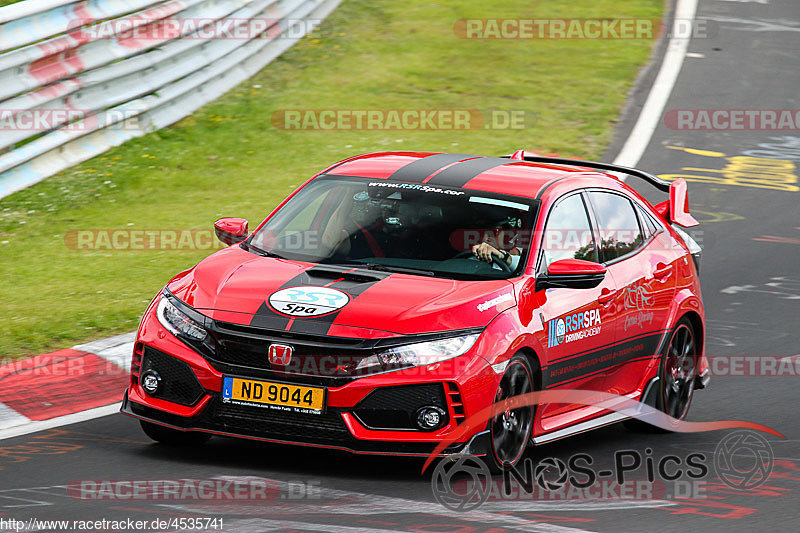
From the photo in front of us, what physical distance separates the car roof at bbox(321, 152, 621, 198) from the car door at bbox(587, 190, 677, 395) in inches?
8.5

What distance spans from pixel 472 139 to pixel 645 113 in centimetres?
273

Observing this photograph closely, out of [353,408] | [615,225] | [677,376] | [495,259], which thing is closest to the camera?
[353,408]

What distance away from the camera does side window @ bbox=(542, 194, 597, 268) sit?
24.5 ft

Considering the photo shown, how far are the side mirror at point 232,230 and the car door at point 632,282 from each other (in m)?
2.06

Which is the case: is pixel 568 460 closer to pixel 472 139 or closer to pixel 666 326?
pixel 666 326

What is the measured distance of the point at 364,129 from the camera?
1630cm

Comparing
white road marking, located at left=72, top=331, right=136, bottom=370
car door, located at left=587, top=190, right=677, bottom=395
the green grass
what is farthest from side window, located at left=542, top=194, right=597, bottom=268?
the green grass

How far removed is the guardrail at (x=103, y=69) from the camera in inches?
482

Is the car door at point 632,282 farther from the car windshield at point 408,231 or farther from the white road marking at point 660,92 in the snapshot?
the white road marking at point 660,92

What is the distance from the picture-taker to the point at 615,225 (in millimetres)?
8172

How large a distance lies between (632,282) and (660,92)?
1125cm

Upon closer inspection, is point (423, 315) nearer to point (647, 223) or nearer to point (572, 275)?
point (572, 275)

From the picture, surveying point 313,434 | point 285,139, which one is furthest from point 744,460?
point 285,139

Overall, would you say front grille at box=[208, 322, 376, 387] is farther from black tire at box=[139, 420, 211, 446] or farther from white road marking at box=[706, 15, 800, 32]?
white road marking at box=[706, 15, 800, 32]
